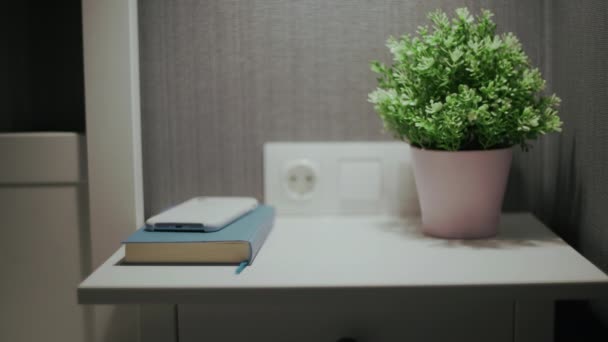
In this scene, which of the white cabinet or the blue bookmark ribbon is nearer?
the blue bookmark ribbon

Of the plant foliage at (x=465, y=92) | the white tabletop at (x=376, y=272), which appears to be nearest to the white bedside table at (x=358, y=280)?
the white tabletop at (x=376, y=272)

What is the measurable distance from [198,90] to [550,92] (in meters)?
0.53

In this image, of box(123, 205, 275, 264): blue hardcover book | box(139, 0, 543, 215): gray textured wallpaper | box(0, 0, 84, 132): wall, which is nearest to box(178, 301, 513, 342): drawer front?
box(123, 205, 275, 264): blue hardcover book

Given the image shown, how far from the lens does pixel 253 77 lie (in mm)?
955

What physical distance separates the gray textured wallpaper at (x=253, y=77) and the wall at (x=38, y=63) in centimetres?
11

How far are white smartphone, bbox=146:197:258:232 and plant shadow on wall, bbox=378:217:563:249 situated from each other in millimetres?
201

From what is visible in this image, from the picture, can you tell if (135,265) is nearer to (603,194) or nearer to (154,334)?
(154,334)

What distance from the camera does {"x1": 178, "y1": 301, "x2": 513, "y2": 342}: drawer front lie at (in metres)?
0.82

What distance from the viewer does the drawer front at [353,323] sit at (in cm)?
82

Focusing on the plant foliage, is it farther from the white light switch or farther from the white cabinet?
the white cabinet

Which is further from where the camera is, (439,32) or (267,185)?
(267,185)

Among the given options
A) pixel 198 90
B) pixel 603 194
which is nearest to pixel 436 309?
pixel 603 194

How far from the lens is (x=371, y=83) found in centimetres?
96

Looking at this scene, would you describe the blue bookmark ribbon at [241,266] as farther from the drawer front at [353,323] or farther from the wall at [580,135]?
the wall at [580,135]
